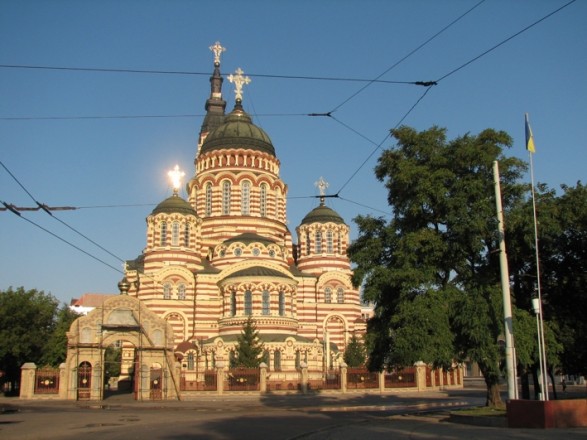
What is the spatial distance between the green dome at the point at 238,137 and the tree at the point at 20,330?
22.2 m

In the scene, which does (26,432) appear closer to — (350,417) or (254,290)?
(350,417)

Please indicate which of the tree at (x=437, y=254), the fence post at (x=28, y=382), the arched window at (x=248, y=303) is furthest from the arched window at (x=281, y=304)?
the tree at (x=437, y=254)

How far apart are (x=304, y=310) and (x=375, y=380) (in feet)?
42.1

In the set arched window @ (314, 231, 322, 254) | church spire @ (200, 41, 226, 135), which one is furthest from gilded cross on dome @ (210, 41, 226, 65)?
arched window @ (314, 231, 322, 254)

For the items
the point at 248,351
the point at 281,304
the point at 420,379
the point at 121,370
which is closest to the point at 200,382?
the point at 248,351

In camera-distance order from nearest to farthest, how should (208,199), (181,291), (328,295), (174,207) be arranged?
(181,291) → (174,207) → (328,295) → (208,199)

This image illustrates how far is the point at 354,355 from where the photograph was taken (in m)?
48.7

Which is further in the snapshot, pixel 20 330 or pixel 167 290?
pixel 167 290

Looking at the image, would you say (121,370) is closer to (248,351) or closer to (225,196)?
(248,351)

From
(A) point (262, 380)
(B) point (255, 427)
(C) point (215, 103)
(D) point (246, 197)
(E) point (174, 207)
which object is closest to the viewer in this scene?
(B) point (255, 427)

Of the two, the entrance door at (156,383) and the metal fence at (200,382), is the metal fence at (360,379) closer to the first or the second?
the metal fence at (200,382)

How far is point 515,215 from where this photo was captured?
2073cm

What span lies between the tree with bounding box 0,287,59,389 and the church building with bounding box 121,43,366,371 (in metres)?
7.17

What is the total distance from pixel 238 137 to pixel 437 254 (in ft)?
130
